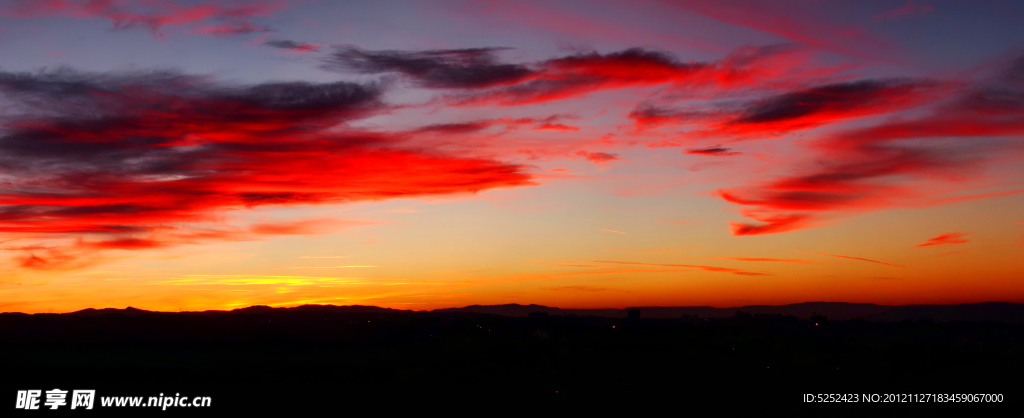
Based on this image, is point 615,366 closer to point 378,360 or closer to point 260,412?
point 378,360

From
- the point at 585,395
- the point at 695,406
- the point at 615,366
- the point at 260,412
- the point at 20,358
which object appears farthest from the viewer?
the point at 20,358

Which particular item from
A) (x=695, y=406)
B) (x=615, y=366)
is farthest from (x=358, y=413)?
(x=615, y=366)

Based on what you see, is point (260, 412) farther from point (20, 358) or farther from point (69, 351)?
point (69, 351)

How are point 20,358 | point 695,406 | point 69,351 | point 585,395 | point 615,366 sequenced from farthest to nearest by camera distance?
1. point 69,351
2. point 20,358
3. point 615,366
4. point 585,395
5. point 695,406

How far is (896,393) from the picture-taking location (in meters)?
65.9

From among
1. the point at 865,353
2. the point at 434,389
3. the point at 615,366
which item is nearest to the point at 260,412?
the point at 434,389

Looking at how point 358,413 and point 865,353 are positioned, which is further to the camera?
point 865,353

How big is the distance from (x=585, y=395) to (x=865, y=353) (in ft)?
311

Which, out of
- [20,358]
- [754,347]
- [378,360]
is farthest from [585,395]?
[20,358]

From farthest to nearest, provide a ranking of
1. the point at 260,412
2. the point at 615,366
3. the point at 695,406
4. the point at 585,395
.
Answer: the point at 615,366, the point at 585,395, the point at 695,406, the point at 260,412

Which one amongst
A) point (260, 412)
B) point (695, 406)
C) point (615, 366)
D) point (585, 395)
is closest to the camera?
point (260, 412)

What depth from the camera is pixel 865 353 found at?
5335 inches

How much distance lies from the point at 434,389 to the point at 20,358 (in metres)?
77.6

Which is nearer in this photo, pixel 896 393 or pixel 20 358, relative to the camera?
pixel 896 393
